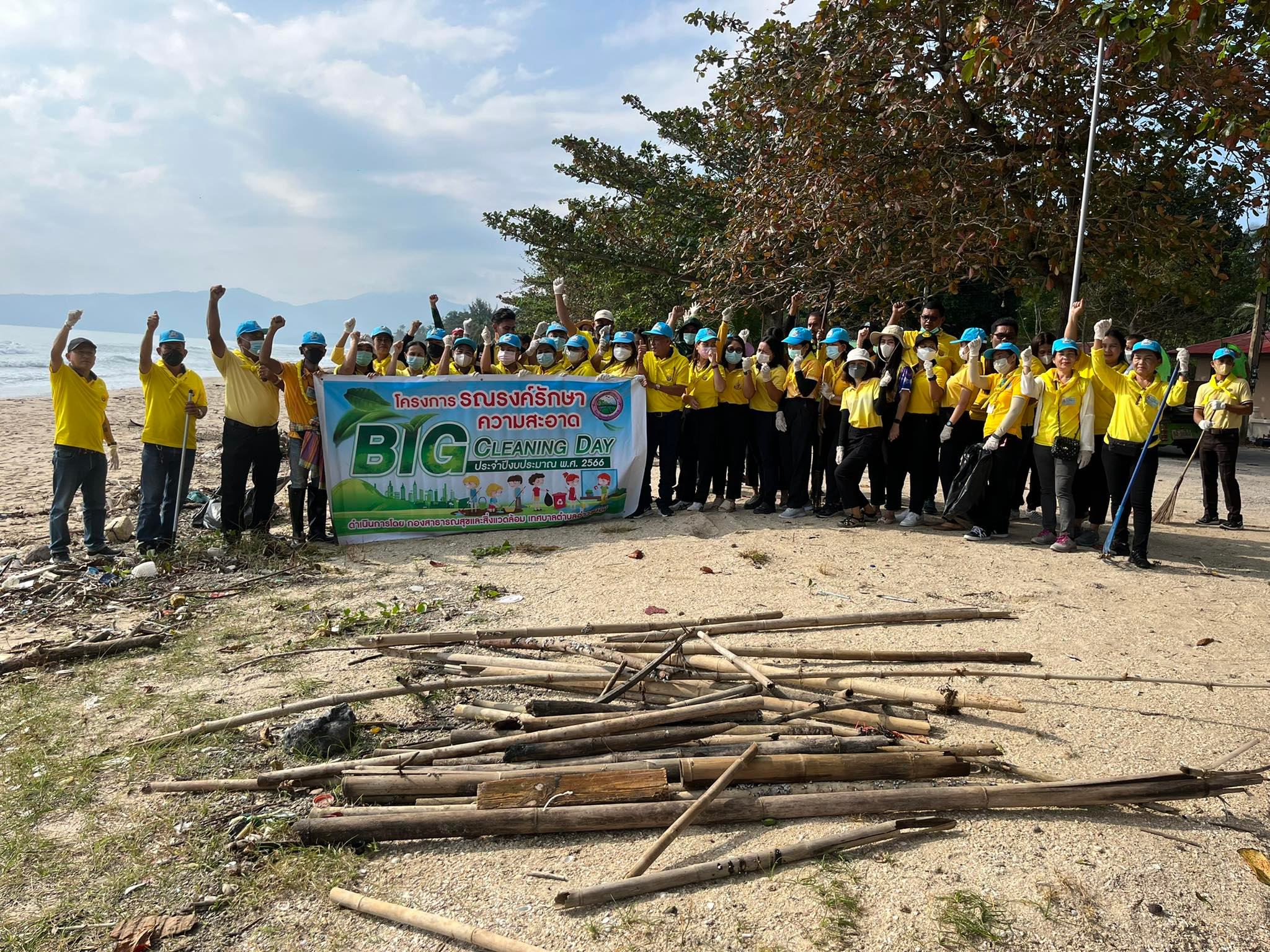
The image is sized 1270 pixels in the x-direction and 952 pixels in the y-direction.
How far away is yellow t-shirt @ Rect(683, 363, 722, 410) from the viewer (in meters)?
9.33

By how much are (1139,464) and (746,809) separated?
5616 millimetres

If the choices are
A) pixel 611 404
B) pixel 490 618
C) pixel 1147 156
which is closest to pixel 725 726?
pixel 490 618

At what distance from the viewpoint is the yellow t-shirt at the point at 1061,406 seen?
752 cm

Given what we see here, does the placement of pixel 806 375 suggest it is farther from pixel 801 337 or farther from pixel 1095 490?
pixel 1095 490

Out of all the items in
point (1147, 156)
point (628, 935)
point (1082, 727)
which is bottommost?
point (628, 935)

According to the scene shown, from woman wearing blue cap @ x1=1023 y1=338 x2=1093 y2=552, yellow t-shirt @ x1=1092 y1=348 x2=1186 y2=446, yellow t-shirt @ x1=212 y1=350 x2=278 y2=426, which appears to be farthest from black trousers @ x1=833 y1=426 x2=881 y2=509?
yellow t-shirt @ x1=212 y1=350 x2=278 y2=426

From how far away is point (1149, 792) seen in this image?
3.26 metres

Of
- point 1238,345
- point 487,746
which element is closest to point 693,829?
point 487,746

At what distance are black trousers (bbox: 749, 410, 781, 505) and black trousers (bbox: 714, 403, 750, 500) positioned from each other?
16 centimetres

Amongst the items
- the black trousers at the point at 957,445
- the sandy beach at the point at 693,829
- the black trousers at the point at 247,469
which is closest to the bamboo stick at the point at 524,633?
the sandy beach at the point at 693,829

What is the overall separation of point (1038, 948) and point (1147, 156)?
38.0ft

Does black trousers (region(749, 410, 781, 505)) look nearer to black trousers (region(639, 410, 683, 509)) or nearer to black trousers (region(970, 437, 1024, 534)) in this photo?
black trousers (region(639, 410, 683, 509))

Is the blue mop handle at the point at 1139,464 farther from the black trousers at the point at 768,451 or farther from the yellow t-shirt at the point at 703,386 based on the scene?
the yellow t-shirt at the point at 703,386

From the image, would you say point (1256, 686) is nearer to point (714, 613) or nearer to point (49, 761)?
point (714, 613)
